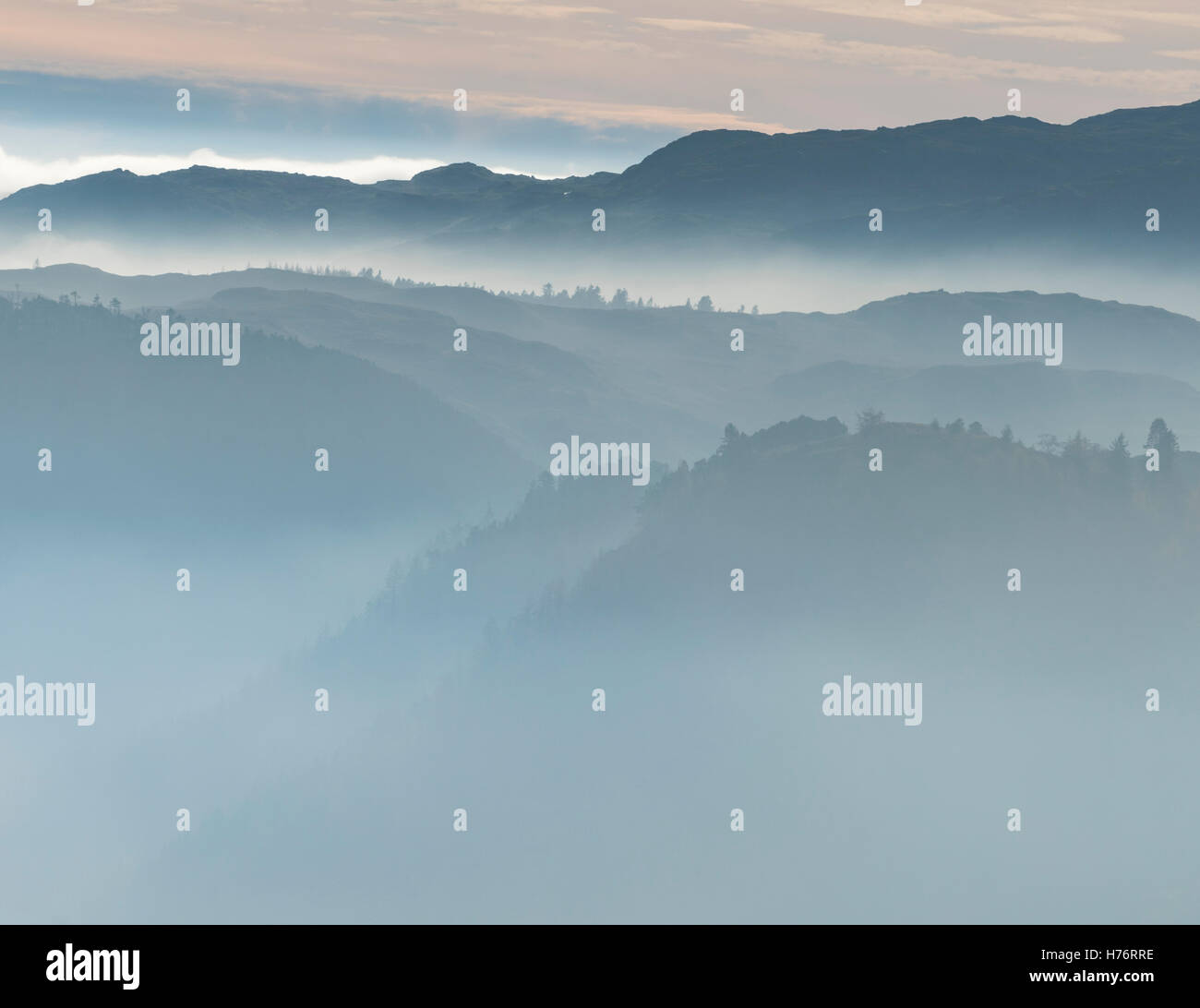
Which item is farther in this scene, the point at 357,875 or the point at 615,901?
the point at 357,875

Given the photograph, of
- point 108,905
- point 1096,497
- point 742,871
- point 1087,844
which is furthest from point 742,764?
point 108,905

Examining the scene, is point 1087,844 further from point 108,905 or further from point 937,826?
point 108,905

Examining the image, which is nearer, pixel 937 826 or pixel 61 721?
pixel 937 826

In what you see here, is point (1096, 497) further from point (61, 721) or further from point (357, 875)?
point (61, 721)

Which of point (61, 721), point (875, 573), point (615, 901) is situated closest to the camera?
point (615, 901)

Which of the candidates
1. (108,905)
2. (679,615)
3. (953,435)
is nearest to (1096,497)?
(953,435)

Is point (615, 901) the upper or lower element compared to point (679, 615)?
lower

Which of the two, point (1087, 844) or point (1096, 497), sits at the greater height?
point (1096, 497)

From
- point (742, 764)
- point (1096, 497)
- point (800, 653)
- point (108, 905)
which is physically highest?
point (1096, 497)

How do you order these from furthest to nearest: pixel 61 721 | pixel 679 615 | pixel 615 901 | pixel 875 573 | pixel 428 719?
pixel 61 721
pixel 428 719
pixel 679 615
pixel 875 573
pixel 615 901
